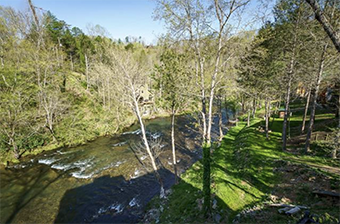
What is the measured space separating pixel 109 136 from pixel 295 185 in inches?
857

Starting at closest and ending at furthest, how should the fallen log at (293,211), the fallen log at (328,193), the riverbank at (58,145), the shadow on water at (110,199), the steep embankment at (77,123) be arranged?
the fallen log at (293,211)
the fallen log at (328,193)
the shadow on water at (110,199)
the riverbank at (58,145)
the steep embankment at (77,123)

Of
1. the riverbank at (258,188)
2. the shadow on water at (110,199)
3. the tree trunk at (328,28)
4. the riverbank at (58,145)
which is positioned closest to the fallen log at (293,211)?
the riverbank at (258,188)

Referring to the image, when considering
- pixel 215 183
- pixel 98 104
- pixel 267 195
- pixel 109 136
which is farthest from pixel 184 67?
pixel 98 104

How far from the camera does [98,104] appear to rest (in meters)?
31.5

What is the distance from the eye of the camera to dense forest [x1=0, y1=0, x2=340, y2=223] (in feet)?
26.4

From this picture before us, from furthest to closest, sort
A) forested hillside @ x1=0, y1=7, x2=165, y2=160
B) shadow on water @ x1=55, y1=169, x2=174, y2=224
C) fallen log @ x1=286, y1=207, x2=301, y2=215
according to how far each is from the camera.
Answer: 1. forested hillside @ x1=0, y1=7, x2=165, y2=160
2. shadow on water @ x1=55, y1=169, x2=174, y2=224
3. fallen log @ x1=286, y1=207, x2=301, y2=215

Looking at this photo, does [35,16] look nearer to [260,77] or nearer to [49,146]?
[49,146]

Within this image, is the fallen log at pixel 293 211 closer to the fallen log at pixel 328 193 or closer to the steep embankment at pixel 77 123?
the fallen log at pixel 328 193

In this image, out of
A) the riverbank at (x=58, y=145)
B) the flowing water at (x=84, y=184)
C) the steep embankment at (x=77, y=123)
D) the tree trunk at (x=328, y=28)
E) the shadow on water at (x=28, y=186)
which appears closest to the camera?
the tree trunk at (x=328, y=28)

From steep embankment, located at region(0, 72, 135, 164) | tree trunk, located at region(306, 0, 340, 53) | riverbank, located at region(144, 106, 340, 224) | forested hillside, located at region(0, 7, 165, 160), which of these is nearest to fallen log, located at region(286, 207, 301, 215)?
riverbank, located at region(144, 106, 340, 224)

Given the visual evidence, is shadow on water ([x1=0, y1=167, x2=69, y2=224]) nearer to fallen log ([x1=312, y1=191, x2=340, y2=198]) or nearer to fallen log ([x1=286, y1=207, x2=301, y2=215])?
fallen log ([x1=286, y1=207, x2=301, y2=215])

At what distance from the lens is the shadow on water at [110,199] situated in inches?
418

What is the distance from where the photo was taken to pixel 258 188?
30.9 feet

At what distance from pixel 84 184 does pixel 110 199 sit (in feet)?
10.5
